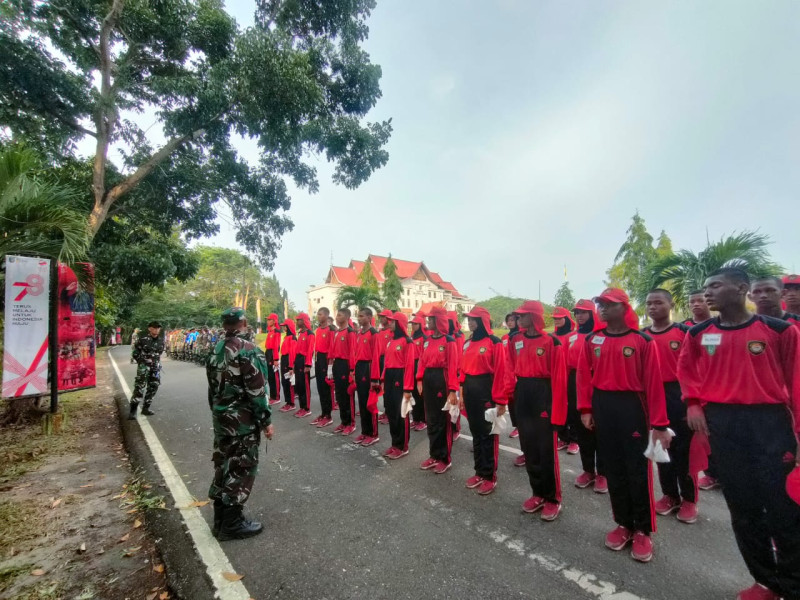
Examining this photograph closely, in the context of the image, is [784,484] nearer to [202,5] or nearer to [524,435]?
[524,435]

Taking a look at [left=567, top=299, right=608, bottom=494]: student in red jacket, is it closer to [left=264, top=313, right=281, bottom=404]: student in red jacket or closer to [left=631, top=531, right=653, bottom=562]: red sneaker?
[left=631, top=531, right=653, bottom=562]: red sneaker

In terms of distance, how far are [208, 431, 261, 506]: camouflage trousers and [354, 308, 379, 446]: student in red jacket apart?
2798mm

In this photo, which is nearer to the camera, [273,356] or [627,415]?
[627,415]

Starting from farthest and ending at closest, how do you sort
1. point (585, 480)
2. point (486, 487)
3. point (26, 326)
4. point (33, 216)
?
point (26, 326) < point (33, 216) < point (585, 480) < point (486, 487)

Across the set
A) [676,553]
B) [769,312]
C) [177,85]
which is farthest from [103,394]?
[769,312]

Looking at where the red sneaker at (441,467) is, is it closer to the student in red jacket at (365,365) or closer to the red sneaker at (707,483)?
the student in red jacket at (365,365)

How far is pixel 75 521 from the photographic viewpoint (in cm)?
351

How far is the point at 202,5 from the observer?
785 centimetres

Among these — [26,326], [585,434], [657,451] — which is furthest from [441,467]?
[26,326]

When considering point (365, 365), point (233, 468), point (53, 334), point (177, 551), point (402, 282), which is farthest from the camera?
point (402, 282)

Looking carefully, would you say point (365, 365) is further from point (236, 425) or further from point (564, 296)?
point (564, 296)

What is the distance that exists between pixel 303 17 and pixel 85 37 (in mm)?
4452

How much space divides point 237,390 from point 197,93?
22.0 ft

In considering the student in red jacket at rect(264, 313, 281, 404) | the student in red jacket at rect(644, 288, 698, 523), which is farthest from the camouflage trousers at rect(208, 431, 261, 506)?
the student in red jacket at rect(264, 313, 281, 404)
